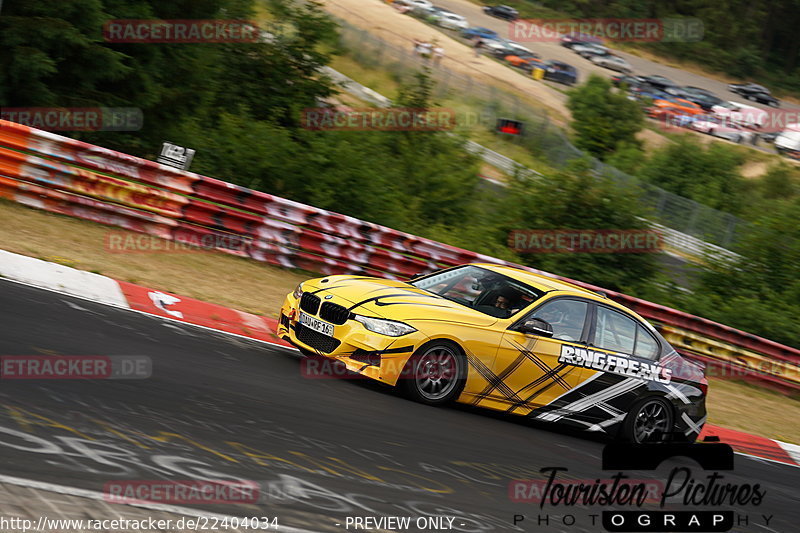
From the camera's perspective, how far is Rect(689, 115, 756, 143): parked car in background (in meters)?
58.0

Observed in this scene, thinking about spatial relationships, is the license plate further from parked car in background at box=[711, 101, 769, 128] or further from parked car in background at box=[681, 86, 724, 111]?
parked car in background at box=[681, 86, 724, 111]

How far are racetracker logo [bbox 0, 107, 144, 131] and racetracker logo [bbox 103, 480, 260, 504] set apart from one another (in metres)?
12.0

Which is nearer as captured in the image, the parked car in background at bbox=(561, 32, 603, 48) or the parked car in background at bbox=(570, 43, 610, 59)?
the parked car in background at bbox=(570, 43, 610, 59)

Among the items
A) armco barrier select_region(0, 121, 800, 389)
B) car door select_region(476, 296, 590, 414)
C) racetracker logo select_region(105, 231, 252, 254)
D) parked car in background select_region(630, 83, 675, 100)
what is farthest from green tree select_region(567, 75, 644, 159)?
car door select_region(476, 296, 590, 414)

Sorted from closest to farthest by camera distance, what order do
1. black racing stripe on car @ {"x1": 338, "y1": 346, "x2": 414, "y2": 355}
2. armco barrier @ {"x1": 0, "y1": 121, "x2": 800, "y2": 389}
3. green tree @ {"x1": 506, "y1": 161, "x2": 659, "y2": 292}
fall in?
black racing stripe on car @ {"x1": 338, "y1": 346, "x2": 414, "y2": 355}, armco barrier @ {"x1": 0, "y1": 121, "x2": 800, "y2": 389}, green tree @ {"x1": 506, "y1": 161, "x2": 659, "y2": 292}

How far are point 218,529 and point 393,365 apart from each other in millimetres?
3613

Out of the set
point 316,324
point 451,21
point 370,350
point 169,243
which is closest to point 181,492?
point 370,350

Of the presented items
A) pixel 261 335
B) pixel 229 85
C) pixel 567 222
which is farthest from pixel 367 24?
pixel 261 335

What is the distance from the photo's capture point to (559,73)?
5816 cm

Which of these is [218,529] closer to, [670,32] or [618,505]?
[618,505]

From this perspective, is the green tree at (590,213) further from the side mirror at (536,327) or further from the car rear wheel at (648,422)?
the side mirror at (536,327)

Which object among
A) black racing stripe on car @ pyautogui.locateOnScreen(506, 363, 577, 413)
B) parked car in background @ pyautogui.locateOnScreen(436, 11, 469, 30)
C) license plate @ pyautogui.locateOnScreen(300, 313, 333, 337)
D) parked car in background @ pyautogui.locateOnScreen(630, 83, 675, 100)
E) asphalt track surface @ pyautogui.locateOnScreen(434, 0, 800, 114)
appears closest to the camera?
license plate @ pyautogui.locateOnScreen(300, 313, 333, 337)

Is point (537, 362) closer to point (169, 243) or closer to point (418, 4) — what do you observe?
point (169, 243)

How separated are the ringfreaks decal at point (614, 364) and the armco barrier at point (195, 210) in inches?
226
